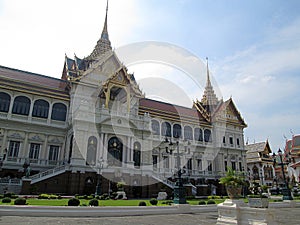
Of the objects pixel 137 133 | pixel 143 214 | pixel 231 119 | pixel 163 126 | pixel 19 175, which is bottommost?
pixel 143 214

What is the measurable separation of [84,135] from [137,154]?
6.75 metres

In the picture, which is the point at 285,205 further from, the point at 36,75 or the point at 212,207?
the point at 36,75

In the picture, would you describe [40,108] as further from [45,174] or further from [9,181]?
[9,181]

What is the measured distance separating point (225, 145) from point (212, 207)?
88.8 ft

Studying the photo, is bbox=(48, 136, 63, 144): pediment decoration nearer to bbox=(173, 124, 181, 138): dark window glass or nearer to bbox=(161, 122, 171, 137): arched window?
bbox=(161, 122, 171, 137): arched window

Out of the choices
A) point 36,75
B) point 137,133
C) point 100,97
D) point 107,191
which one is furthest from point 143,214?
point 36,75

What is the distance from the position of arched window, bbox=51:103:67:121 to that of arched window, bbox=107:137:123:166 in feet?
23.5

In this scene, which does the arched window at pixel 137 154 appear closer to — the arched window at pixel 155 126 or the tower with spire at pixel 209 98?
the arched window at pixel 155 126

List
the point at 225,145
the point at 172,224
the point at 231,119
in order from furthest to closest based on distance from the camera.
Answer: the point at 231,119 < the point at 225,145 < the point at 172,224

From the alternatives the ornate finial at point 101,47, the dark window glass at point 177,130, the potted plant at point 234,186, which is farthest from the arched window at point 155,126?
the potted plant at point 234,186

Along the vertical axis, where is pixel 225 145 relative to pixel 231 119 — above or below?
below

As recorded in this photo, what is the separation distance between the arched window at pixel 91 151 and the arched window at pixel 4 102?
1010 centimetres

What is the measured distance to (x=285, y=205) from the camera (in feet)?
59.8

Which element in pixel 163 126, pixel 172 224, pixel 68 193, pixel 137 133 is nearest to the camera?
pixel 172 224
